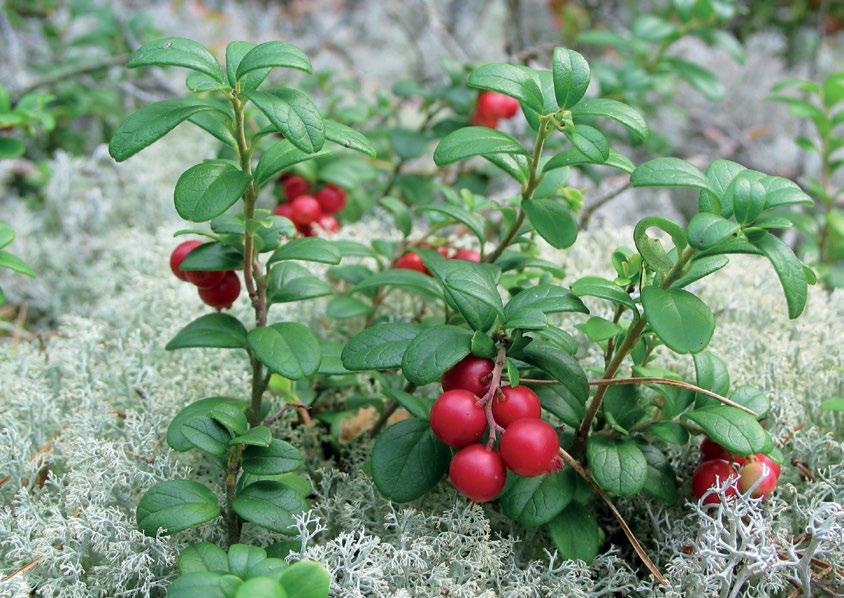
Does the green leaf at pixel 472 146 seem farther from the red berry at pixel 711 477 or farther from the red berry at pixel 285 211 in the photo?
the red berry at pixel 285 211

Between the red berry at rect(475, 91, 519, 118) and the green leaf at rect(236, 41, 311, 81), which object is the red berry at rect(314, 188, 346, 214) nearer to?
the red berry at rect(475, 91, 519, 118)

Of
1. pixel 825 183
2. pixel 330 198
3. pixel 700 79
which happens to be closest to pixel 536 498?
pixel 330 198

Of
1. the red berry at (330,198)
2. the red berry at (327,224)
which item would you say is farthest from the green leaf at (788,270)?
the red berry at (330,198)

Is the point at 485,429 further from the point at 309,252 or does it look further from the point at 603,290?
the point at 309,252

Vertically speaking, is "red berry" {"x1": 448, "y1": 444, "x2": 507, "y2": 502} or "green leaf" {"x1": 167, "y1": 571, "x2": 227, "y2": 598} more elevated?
"red berry" {"x1": 448, "y1": 444, "x2": 507, "y2": 502}

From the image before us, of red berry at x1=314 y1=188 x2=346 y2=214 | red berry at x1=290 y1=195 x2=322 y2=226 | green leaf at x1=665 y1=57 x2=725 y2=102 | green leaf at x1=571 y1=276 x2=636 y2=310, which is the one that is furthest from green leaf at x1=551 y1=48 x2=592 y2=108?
green leaf at x1=665 y1=57 x2=725 y2=102

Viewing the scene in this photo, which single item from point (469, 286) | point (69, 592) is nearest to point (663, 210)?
point (469, 286)

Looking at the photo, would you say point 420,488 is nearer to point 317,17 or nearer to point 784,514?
point 784,514
